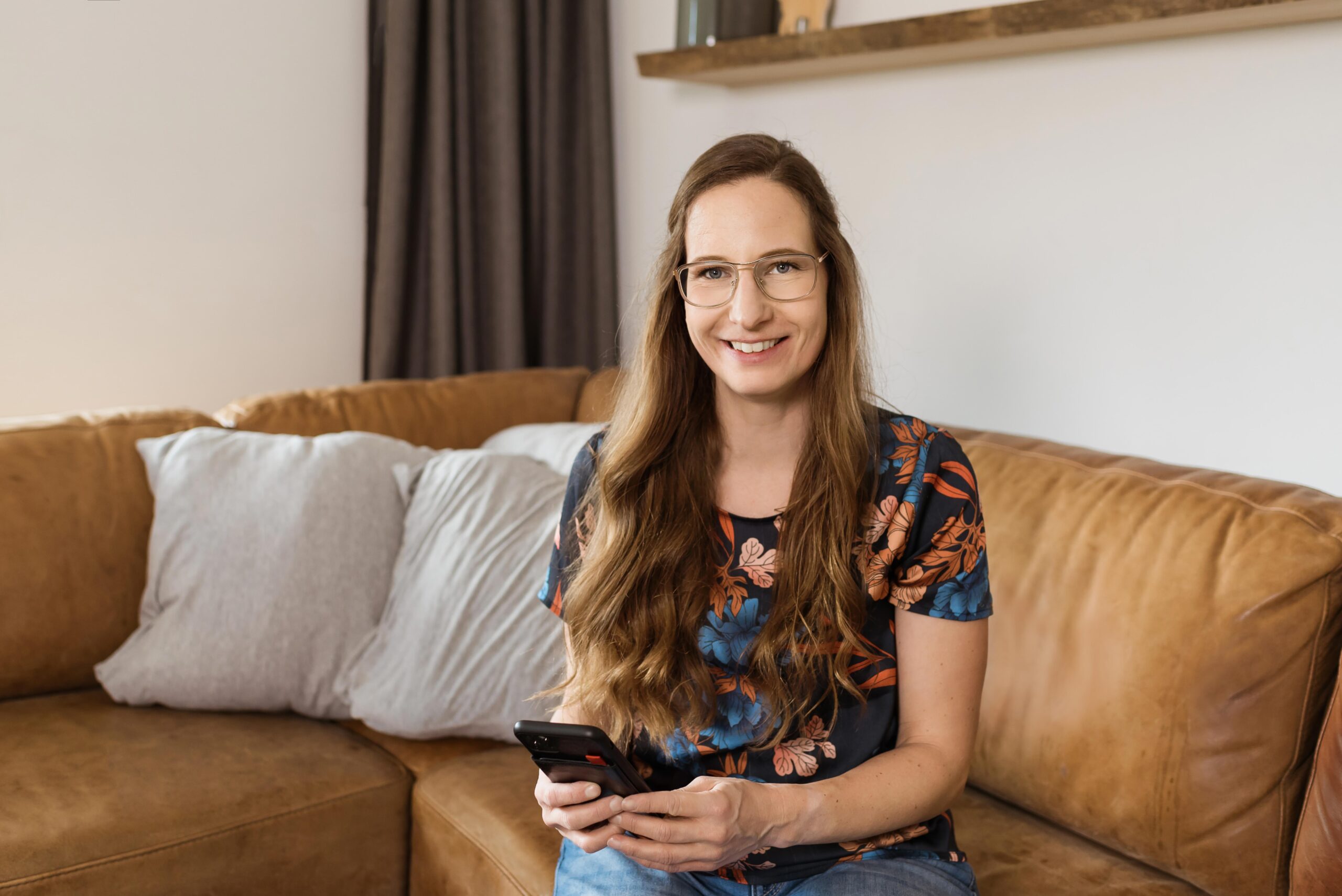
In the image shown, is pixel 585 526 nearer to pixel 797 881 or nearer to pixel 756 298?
pixel 756 298

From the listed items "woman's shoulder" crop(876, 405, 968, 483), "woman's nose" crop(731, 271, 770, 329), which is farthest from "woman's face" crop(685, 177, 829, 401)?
"woman's shoulder" crop(876, 405, 968, 483)

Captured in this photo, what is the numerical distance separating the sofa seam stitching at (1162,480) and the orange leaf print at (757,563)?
1.97 feet

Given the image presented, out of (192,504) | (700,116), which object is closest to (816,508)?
(192,504)

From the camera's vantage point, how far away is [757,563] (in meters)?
1.24

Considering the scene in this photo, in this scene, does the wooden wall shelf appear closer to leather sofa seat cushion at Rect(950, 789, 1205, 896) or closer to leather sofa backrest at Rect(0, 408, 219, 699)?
leather sofa seat cushion at Rect(950, 789, 1205, 896)

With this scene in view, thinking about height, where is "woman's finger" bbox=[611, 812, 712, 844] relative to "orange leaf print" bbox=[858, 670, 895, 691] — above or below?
below

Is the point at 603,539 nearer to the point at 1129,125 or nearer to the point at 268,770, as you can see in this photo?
the point at 268,770

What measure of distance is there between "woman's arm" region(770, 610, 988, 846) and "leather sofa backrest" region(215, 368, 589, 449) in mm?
1348

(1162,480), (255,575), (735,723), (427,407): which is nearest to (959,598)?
(735,723)

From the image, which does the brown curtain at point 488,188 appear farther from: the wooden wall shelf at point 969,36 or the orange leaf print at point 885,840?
the orange leaf print at point 885,840

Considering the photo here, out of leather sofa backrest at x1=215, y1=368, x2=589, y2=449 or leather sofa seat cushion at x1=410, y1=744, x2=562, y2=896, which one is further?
leather sofa backrest at x1=215, y1=368, x2=589, y2=449

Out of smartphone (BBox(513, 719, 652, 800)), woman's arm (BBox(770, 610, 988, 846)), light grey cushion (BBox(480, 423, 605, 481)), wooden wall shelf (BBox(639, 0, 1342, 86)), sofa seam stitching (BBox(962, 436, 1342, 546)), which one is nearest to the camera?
smartphone (BBox(513, 719, 652, 800))

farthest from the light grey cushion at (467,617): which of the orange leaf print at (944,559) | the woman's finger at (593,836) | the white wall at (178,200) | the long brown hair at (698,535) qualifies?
the white wall at (178,200)

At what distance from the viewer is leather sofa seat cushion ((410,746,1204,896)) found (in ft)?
4.48
